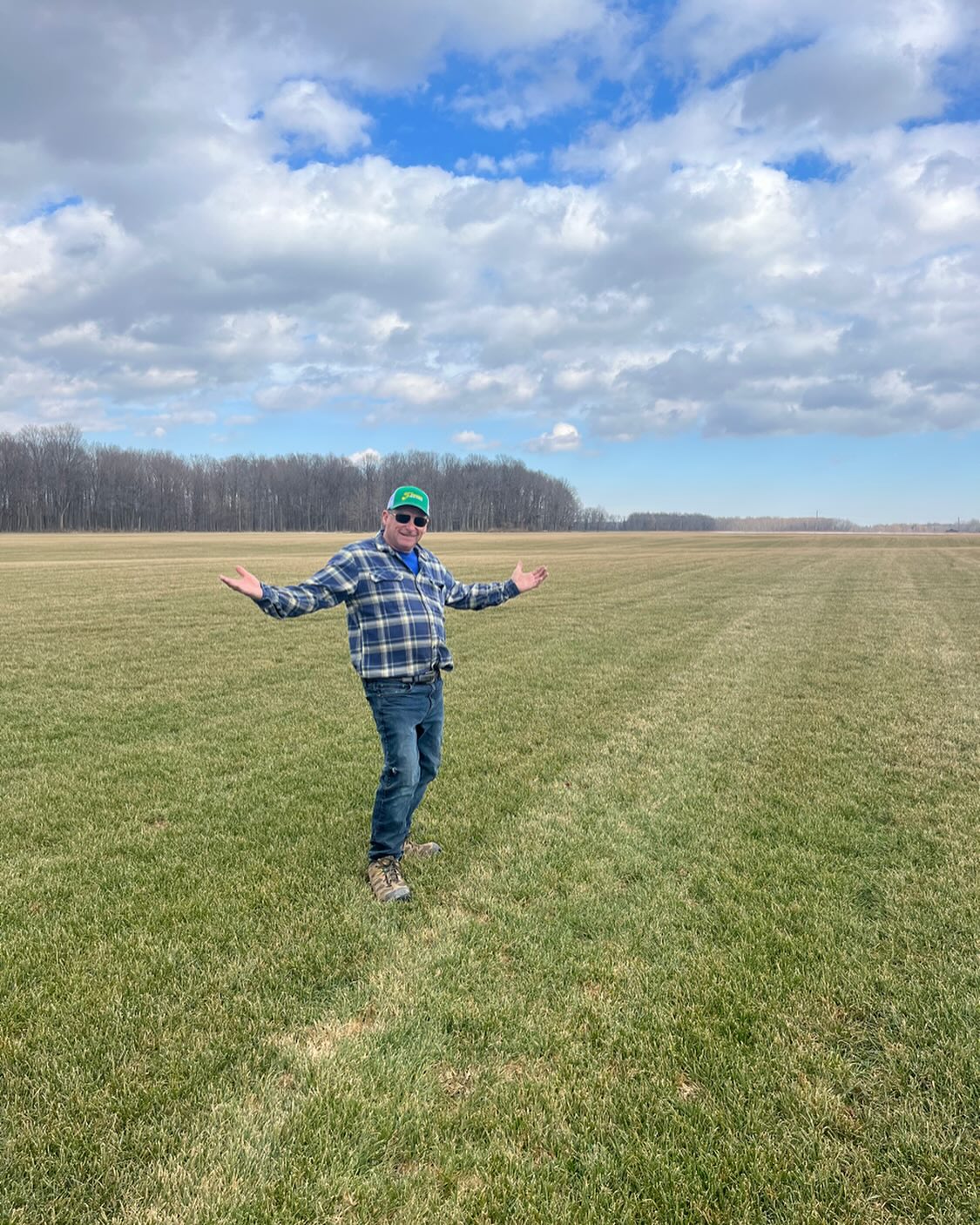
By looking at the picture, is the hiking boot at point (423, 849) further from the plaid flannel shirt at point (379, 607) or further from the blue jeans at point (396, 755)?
the plaid flannel shirt at point (379, 607)

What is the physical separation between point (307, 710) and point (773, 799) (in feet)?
19.8

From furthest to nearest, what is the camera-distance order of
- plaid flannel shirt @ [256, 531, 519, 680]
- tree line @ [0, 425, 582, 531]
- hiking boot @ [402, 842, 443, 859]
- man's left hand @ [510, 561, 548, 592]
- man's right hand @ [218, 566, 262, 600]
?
1. tree line @ [0, 425, 582, 531]
2. man's left hand @ [510, 561, 548, 592]
3. hiking boot @ [402, 842, 443, 859]
4. plaid flannel shirt @ [256, 531, 519, 680]
5. man's right hand @ [218, 566, 262, 600]

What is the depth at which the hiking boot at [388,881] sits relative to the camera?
466 cm

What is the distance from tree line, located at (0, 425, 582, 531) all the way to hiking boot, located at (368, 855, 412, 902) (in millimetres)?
116000

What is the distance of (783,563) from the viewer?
39406mm

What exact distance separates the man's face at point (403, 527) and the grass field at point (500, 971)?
2419mm

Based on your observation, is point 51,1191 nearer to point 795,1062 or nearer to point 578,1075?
point 578,1075

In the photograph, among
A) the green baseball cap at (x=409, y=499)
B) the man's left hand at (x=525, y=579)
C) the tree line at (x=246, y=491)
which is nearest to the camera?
the green baseball cap at (x=409, y=499)

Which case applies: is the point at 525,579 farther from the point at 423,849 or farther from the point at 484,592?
the point at 423,849

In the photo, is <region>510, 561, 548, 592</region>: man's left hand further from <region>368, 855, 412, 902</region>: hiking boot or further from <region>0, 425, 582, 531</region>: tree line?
<region>0, 425, 582, 531</region>: tree line

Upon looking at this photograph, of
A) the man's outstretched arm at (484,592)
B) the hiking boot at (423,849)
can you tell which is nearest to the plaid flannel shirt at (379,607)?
the man's outstretched arm at (484,592)

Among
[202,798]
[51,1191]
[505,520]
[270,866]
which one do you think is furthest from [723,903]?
[505,520]

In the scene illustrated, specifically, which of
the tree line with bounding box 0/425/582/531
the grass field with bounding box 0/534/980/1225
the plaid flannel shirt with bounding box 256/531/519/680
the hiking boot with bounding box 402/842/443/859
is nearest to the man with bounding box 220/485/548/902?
the plaid flannel shirt with bounding box 256/531/519/680

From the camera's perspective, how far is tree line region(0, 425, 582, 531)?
109 meters
